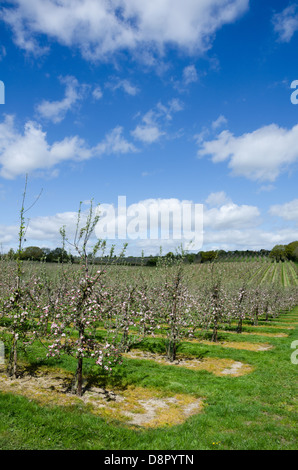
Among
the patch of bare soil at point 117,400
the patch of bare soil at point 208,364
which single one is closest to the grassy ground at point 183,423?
the patch of bare soil at point 117,400

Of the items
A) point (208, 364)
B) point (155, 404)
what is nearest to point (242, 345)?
point (208, 364)

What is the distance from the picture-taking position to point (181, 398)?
11875 millimetres

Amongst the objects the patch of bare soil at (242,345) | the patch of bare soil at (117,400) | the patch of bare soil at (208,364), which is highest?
the patch of bare soil at (117,400)

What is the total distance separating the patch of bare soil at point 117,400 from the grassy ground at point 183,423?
33cm

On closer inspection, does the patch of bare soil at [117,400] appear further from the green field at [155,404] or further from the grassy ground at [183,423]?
the grassy ground at [183,423]

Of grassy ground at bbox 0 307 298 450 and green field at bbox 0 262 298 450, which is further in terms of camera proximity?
green field at bbox 0 262 298 450

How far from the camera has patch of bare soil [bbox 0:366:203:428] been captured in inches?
391

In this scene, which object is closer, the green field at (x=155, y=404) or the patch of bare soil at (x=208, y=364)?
the green field at (x=155, y=404)

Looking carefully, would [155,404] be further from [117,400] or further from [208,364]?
[208,364]

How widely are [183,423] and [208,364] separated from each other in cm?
889

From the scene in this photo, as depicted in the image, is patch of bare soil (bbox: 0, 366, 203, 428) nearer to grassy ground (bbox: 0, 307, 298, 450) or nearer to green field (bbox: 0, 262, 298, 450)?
green field (bbox: 0, 262, 298, 450)

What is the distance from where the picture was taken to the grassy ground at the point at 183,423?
25.4ft

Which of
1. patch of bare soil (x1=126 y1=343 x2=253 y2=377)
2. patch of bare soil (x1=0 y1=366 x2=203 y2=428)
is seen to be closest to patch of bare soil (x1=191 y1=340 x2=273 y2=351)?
patch of bare soil (x1=126 y1=343 x2=253 y2=377)

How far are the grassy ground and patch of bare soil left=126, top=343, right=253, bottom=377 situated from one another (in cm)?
138
